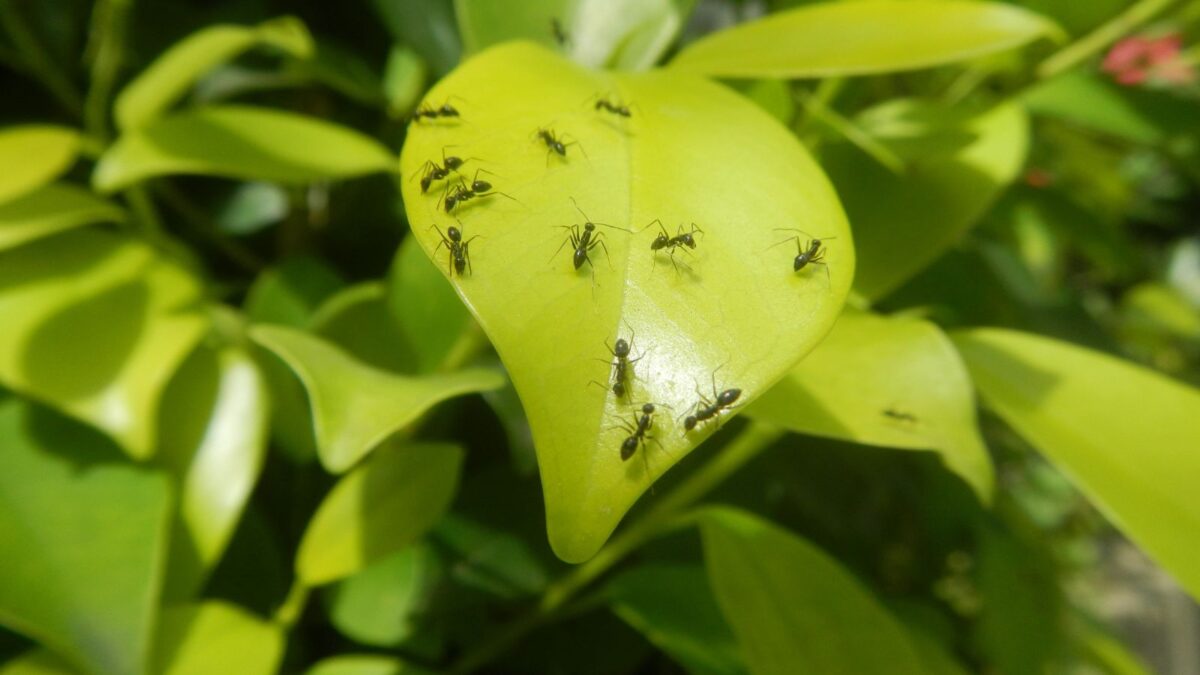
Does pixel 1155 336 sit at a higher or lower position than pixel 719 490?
lower

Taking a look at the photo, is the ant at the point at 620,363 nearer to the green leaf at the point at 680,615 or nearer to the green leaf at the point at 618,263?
the green leaf at the point at 618,263

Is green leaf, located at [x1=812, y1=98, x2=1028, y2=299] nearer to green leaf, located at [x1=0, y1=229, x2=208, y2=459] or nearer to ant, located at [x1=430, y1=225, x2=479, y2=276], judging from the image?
ant, located at [x1=430, y1=225, x2=479, y2=276]

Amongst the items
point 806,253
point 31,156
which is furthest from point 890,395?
point 31,156

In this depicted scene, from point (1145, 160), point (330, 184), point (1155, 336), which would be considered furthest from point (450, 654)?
point (1145, 160)

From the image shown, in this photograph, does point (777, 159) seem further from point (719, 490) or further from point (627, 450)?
point (719, 490)

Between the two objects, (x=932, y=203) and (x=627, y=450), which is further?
(x=932, y=203)
